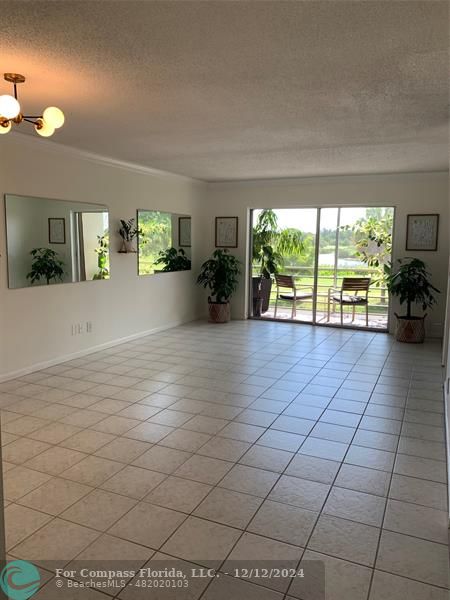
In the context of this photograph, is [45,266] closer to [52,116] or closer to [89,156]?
[89,156]

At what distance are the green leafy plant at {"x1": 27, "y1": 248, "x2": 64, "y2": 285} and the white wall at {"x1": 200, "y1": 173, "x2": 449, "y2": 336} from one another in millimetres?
3295

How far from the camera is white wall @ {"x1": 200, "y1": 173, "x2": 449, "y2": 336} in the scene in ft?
20.7

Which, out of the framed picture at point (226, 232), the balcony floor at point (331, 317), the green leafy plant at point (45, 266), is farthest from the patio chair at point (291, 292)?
the green leafy plant at point (45, 266)

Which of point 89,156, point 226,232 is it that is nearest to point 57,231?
point 89,156

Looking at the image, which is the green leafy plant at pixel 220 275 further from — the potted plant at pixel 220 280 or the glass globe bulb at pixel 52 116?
the glass globe bulb at pixel 52 116

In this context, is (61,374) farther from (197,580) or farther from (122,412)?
(197,580)

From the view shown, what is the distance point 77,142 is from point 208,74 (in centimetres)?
238

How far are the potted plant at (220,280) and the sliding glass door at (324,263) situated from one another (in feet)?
1.88

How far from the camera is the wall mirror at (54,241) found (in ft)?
14.2

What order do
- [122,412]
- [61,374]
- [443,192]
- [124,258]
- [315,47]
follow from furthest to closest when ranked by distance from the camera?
1. [443,192]
2. [124,258]
3. [61,374]
4. [122,412]
5. [315,47]

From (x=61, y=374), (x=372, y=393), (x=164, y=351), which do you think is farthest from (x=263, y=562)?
(x=164, y=351)

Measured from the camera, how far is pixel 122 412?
3.54m

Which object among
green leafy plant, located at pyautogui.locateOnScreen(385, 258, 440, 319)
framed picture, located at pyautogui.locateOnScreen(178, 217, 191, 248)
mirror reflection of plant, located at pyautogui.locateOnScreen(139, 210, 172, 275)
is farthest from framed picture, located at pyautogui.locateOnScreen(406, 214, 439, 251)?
mirror reflection of plant, located at pyautogui.locateOnScreen(139, 210, 172, 275)

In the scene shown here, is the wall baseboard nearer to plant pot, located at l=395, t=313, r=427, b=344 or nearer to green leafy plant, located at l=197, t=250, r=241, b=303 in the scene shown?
green leafy plant, located at l=197, t=250, r=241, b=303
